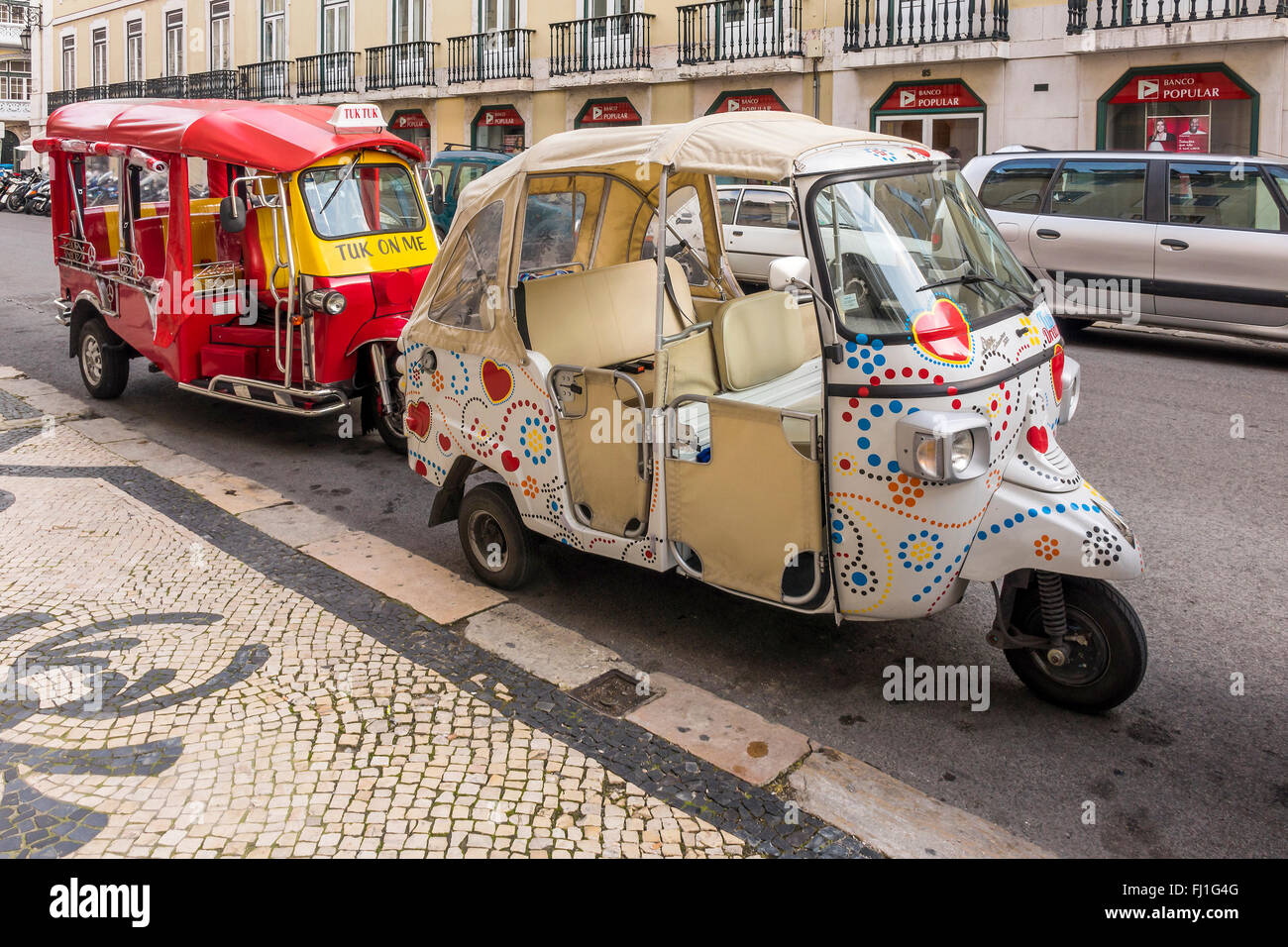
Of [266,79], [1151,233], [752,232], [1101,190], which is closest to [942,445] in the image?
[1151,233]

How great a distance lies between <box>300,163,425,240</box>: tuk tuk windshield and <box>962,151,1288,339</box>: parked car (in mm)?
5210

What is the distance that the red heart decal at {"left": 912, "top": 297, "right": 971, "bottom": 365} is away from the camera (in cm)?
408

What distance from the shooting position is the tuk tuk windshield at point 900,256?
4.16 meters

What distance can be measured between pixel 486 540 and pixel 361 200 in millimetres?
3770

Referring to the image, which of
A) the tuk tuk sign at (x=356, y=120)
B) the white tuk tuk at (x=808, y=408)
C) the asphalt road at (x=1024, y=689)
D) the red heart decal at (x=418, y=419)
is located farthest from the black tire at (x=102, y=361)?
the white tuk tuk at (x=808, y=408)

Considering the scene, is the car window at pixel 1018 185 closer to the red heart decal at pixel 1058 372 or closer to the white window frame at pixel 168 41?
the red heart decal at pixel 1058 372

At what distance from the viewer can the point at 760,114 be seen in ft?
15.9

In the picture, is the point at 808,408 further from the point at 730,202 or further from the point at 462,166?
the point at 462,166

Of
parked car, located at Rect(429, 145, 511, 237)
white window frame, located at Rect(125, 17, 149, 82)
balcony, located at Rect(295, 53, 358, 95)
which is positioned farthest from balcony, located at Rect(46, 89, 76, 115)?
parked car, located at Rect(429, 145, 511, 237)

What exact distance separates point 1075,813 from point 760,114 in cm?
291

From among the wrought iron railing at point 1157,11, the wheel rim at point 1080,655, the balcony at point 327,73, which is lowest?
the wheel rim at point 1080,655

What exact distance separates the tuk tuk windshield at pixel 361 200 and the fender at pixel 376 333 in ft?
2.24
